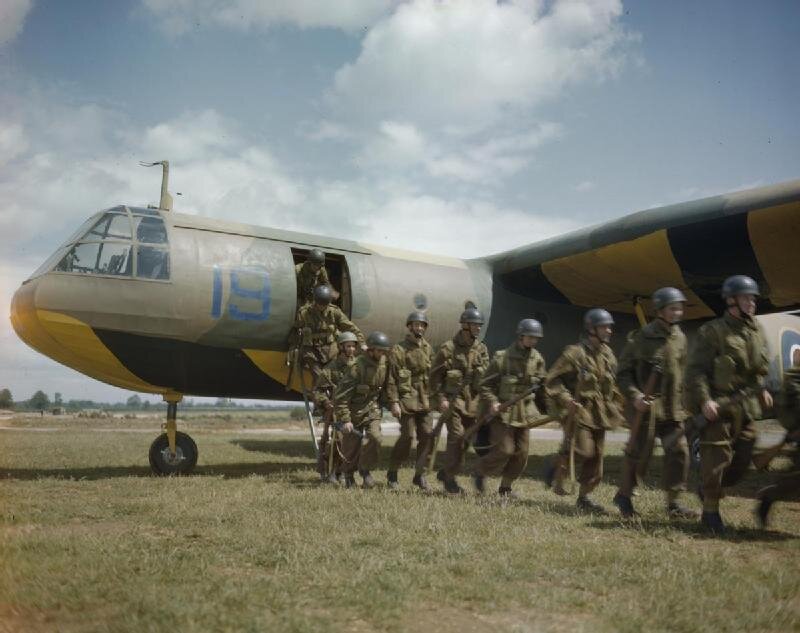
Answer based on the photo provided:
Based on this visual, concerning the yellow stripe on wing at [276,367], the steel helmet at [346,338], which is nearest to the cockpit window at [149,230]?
the yellow stripe on wing at [276,367]

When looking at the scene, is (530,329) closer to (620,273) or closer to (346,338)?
(346,338)

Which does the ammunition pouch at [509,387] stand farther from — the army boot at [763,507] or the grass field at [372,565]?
the army boot at [763,507]

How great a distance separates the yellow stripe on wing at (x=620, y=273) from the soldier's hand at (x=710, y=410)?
16.2 feet

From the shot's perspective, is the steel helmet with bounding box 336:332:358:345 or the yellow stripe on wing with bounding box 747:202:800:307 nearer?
the yellow stripe on wing with bounding box 747:202:800:307

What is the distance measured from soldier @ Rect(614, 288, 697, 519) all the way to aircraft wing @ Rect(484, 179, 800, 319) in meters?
3.66

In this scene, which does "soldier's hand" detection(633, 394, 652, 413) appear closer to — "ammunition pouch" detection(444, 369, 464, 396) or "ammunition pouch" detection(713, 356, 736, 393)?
"ammunition pouch" detection(713, 356, 736, 393)

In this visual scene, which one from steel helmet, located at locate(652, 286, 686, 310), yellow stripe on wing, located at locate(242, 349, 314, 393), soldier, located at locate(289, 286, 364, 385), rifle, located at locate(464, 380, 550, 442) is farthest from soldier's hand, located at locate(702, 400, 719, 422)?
yellow stripe on wing, located at locate(242, 349, 314, 393)

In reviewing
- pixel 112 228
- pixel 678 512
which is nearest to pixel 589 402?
pixel 678 512

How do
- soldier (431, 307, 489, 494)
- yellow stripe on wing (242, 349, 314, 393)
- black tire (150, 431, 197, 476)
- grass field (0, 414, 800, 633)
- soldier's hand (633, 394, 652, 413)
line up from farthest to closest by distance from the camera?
yellow stripe on wing (242, 349, 314, 393), black tire (150, 431, 197, 476), soldier (431, 307, 489, 494), soldier's hand (633, 394, 652, 413), grass field (0, 414, 800, 633)

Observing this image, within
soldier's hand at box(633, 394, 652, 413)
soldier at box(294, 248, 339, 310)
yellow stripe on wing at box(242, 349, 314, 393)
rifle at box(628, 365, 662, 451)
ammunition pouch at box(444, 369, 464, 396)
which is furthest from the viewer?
soldier at box(294, 248, 339, 310)

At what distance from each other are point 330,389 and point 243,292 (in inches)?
79.5

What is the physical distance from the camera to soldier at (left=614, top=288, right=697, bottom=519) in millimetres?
6656

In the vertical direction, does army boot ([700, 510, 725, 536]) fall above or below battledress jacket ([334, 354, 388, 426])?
below

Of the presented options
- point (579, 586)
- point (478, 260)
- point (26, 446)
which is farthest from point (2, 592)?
point (26, 446)
